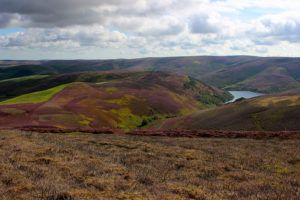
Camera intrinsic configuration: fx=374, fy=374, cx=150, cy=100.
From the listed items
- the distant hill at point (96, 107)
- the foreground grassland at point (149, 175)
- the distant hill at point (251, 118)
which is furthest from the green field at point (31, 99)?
the foreground grassland at point (149, 175)

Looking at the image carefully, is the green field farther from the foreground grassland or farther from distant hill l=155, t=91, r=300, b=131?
the foreground grassland

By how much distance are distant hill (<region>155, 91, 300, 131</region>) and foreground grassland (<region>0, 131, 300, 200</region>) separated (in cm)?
4565

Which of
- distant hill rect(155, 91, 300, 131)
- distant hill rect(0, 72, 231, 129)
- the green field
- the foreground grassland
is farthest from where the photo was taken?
the green field

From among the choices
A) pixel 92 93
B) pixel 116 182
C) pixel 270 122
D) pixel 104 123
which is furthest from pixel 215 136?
pixel 92 93

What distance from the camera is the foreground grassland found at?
15531mm

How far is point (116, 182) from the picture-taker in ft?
Result: 59.2

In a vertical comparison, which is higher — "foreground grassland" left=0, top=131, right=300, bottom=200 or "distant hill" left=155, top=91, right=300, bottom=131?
"foreground grassland" left=0, top=131, right=300, bottom=200

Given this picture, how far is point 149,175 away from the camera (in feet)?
68.2

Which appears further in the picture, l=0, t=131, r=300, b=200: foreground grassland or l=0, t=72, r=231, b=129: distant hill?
l=0, t=72, r=231, b=129: distant hill

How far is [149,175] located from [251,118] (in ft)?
223

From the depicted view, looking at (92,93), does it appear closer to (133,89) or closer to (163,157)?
(133,89)

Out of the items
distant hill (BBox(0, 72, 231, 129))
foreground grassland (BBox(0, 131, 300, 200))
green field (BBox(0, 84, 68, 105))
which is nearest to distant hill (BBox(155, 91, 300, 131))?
distant hill (BBox(0, 72, 231, 129))

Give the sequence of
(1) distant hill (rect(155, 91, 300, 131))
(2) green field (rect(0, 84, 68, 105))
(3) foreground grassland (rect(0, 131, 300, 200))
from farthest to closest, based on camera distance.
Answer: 1. (2) green field (rect(0, 84, 68, 105))
2. (1) distant hill (rect(155, 91, 300, 131))
3. (3) foreground grassland (rect(0, 131, 300, 200))

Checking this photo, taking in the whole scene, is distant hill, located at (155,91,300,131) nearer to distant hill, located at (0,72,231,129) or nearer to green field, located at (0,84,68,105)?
distant hill, located at (0,72,231,129)
